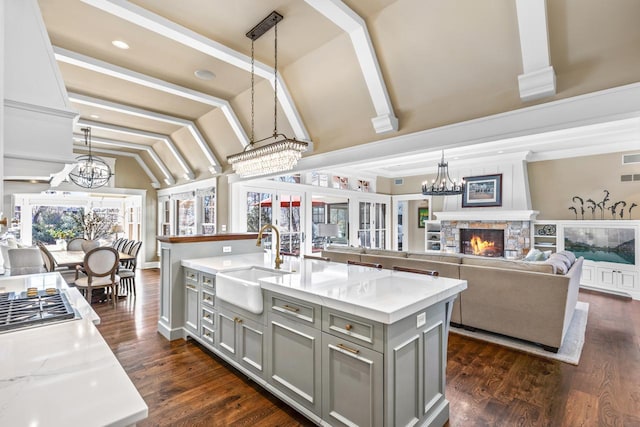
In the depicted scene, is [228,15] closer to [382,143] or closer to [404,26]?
[404,26]

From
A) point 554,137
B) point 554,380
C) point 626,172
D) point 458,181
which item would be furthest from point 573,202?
point 554,380

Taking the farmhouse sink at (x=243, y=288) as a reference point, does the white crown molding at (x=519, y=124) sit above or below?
above

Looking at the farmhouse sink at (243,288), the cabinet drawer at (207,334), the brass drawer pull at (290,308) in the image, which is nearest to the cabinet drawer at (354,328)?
the brass drawer pull at (290,308)

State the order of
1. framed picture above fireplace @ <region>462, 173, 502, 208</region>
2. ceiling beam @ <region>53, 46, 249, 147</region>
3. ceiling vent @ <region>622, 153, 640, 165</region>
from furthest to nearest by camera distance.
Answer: framed picture above fireplace @ <region>462, 173, 502, 208</region> → ceiling vent @ <region>622, 153, 640, 165</region> → ceiling beam @ <region>53, 46, 249, 147</region>

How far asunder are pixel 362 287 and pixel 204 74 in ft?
11.2

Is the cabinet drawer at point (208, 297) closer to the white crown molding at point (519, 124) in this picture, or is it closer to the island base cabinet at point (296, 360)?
the island base cabinet at point (296, 360)

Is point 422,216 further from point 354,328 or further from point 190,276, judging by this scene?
point 354,328

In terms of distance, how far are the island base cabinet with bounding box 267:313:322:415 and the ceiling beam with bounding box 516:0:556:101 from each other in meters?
2.60

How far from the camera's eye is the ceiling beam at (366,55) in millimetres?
2688

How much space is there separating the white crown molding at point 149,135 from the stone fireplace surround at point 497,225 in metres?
6.17

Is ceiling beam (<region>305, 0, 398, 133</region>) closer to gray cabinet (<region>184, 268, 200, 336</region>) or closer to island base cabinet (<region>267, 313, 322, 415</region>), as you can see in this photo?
island base cabinet (<region>267, 313, 322, 415</region>)

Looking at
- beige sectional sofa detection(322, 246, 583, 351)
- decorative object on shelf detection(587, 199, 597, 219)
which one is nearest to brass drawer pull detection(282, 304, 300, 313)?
beige sectional sofa detection(322, 246, 583, 351)

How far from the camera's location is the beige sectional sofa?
313 cm

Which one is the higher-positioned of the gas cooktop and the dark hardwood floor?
the gas cooktop
